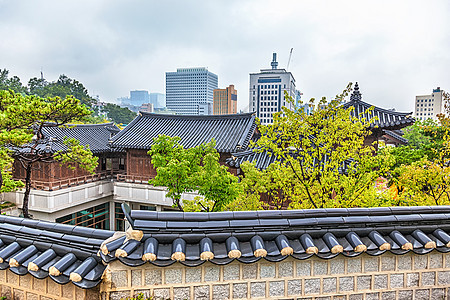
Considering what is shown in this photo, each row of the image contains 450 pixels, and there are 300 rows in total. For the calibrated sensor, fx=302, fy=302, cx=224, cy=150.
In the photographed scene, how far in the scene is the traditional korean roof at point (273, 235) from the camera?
11.6ft

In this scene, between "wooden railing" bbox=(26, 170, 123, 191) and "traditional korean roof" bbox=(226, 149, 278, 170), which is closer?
"traditional korean roof" bbox=(226, 149, 278, 170)

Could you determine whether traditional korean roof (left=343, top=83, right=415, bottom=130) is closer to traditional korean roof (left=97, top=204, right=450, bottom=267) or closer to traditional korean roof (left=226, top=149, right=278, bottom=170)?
traditional korean roof (left=226, top=149, right=278, bottom=170)

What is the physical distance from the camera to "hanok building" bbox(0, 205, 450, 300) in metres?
3.62

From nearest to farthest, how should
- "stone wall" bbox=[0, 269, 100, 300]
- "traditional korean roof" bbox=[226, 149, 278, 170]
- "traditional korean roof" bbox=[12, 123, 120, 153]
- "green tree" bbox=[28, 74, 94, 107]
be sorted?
"stone wall" bbox=[0, 269, 100, 300]
"traditional korean roof" bbox=[226, 149, 278, 170]
"traditional korean roof" bbox=[12, 123, 120, 153]
"green tree" bbox=[28, 74, 94, 107]

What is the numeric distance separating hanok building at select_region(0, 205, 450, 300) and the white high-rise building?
260ft

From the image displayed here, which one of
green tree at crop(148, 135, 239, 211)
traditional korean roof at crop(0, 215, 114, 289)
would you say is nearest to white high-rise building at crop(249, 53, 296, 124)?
green tree at crop(148, 135, 239, 211)

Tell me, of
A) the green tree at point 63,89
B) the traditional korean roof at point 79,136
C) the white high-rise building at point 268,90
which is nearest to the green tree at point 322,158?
the traditional korean roof at point 79,136

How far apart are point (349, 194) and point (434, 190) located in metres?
2.88

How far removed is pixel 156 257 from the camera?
3443mm

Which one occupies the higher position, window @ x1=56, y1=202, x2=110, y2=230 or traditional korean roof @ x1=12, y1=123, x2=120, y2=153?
traditional korean roof @ x1=12, y1=123, x2=120, y2=153

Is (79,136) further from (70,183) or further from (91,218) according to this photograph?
(91,218)

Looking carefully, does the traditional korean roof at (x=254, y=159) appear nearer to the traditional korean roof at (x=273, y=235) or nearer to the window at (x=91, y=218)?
the traditional korean roof at (x=273, y=235)

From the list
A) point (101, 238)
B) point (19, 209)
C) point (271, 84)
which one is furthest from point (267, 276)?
point (271, 84)

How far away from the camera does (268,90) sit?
3334 inches
